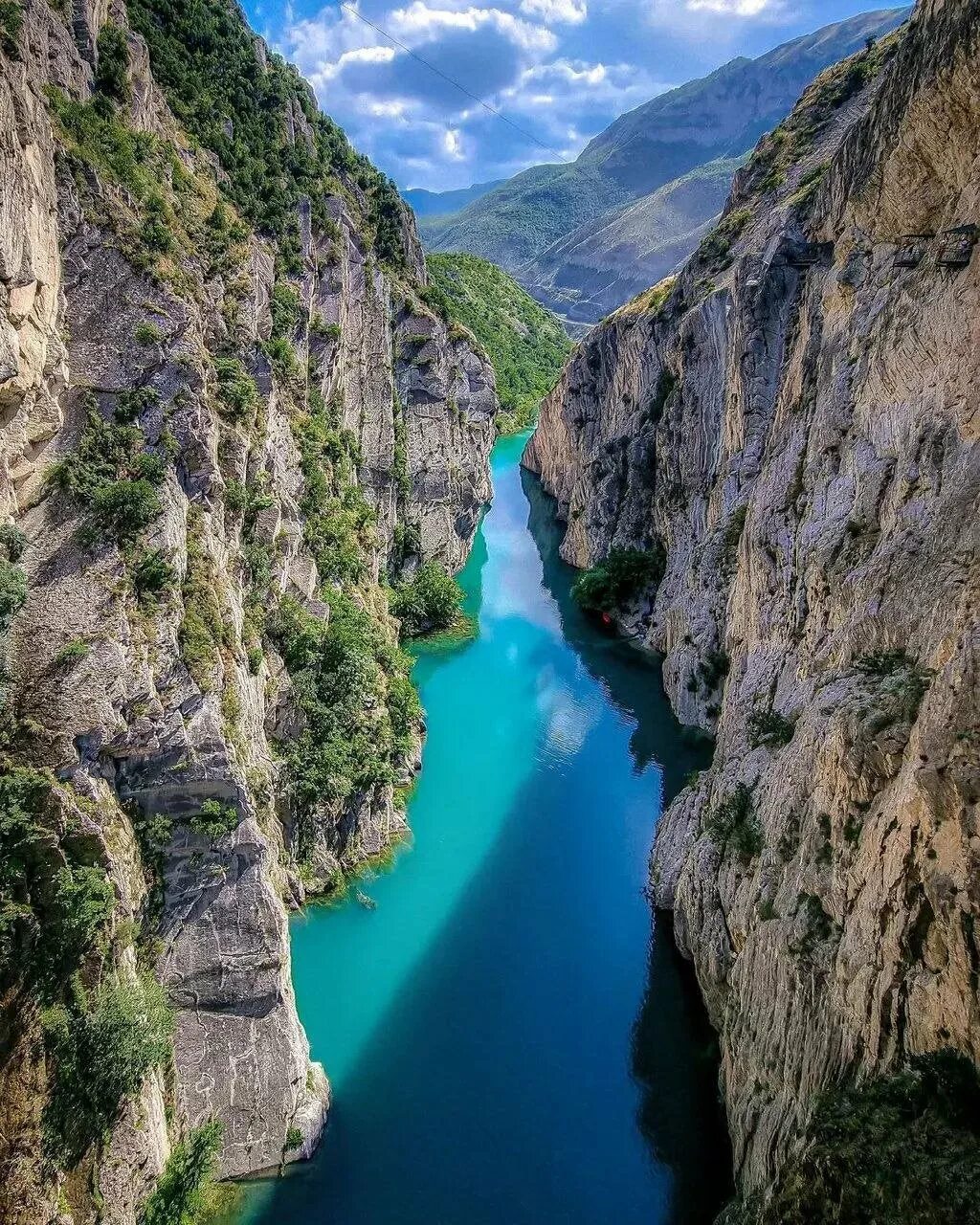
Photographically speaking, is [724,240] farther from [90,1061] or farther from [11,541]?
[90,1061]

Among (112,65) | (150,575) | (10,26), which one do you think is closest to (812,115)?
(112,65)

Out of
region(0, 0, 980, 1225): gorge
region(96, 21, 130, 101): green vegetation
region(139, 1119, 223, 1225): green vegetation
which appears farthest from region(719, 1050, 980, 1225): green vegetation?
region(96, 21, 130, 101): green vegetation

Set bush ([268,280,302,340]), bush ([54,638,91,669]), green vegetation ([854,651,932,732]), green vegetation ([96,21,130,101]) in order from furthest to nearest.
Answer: bush ([268,280,302,340]) → green vegetation ([96,21,130,101]) → bush ([54,638,91,669]) → green vegetation ([854,651,932,732])

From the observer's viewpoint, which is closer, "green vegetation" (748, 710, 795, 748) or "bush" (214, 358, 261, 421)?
"green vegetation" (748, 710, 795, 748)

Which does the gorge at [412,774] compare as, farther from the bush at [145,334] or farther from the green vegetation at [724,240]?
the green vegetation at [724,240]

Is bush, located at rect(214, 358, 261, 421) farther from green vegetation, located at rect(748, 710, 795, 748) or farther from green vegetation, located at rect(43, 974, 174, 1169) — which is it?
green vegetation, located at rect(748, 710, 795, 748)

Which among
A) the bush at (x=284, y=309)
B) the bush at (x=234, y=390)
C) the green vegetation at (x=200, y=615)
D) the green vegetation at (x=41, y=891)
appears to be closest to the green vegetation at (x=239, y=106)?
the bush at (x=284, y=309)

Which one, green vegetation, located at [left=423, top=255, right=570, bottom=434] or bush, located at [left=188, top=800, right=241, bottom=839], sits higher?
green vegetation, located at [left=423, top=255, right=570, bottom=434]
